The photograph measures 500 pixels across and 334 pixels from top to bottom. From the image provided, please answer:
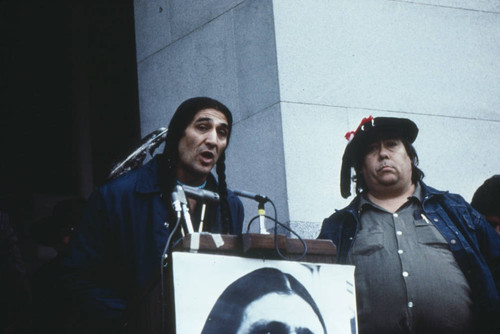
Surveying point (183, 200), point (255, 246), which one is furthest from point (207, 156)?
point (255, 246)

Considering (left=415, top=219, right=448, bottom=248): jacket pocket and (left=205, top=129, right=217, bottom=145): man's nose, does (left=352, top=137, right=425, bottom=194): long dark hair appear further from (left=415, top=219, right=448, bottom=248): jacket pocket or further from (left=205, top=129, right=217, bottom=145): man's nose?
(left=205, top=129, right=217, bottom=145): man's nose

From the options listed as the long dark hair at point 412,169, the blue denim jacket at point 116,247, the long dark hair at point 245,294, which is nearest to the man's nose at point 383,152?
the long dark hair at point 412,169

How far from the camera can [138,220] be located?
454 cm

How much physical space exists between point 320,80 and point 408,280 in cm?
233

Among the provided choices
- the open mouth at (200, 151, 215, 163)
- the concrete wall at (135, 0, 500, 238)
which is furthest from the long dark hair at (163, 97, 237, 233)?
the concrete wall at (135, 0, 500, 238)

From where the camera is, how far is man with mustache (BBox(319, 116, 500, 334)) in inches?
196

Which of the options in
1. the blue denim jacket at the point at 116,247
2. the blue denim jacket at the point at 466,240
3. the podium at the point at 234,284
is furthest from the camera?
the blue denim jacket at the point at 466,240

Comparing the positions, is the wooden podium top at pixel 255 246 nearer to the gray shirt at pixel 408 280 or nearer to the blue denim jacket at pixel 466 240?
the gray shirt at pixel 408 280

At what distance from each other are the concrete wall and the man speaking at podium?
157cm

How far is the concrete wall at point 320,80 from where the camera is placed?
6691 millimetres

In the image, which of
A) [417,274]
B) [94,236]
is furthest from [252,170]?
[94,236]

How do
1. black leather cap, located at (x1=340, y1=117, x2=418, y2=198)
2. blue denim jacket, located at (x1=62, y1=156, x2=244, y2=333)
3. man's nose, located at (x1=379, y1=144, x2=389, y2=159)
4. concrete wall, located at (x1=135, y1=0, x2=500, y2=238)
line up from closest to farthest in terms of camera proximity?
blue denim jacket, located at (x1=62, y1=156, x2=244, y2=333)
man's nose, located at (x1=379, y1=144, x2=389, y2=159)
black leather cap, located at (x1=340, y1=117, x2=418, y2=198)
concrete wall, located at (x1=135, y1=0, x2=500, y2=238)

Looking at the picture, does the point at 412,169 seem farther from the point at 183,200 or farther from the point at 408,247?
the point at 183,200

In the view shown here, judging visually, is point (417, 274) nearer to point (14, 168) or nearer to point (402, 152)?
point (402, 152)
